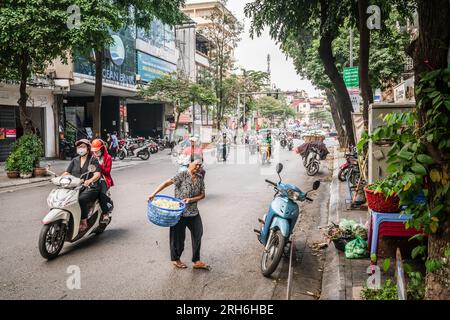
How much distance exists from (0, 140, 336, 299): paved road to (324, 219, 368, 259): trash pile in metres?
1.02

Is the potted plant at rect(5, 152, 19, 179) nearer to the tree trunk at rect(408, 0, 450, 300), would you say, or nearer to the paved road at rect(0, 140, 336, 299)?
the paved road at rect(0, 140, 336, 299)

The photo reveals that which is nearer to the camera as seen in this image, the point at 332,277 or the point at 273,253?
the point at 332,277

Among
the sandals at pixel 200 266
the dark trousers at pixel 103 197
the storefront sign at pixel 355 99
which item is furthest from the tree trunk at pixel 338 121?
the sandals at pixel 200 266

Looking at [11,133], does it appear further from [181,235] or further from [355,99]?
[181,235]

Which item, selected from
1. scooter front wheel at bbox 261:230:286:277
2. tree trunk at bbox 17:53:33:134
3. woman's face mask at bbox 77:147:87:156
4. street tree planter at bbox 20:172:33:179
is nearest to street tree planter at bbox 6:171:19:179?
→ street tree planter at bbox 20:172:33:179

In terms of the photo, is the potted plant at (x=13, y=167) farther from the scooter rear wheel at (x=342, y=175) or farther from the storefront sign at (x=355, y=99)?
the storefront sign at (x=355, y=99)

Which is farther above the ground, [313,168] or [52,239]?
[313,168]

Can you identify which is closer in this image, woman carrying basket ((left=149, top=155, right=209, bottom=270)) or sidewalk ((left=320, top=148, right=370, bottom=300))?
sidewalk ((left=320, top=148, right=370, bottom=300))

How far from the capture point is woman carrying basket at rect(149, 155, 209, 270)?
17.3 ft

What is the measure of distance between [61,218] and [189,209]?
1.88m

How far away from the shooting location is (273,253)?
17.3 feet

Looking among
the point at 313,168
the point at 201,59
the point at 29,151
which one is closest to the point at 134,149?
the point at 29,151

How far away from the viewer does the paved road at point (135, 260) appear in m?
4.67
